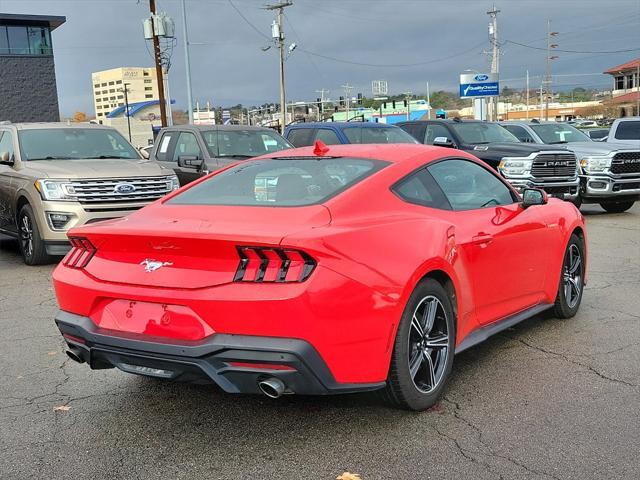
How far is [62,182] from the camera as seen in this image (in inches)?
349

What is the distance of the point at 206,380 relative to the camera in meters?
3.46

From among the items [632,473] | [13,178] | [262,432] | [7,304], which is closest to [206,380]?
[262,432]

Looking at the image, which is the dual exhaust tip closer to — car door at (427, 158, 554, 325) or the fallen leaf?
the fallen leaf

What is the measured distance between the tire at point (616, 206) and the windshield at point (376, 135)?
470 cm

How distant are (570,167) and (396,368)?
35.4ft

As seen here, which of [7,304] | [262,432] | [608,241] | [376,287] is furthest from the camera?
[608,241]


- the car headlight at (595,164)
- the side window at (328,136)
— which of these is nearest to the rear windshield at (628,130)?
the car headlight at (595,164)

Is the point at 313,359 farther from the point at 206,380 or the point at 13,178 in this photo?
the point at 13,178

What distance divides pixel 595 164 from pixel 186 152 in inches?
312

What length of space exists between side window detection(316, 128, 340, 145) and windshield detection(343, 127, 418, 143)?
0.72ft

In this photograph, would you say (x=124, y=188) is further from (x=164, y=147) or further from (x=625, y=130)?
(x=625, y=130)

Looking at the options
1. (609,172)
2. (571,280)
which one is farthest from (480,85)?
(571,280)

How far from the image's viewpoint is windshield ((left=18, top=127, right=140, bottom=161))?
33.0 feet

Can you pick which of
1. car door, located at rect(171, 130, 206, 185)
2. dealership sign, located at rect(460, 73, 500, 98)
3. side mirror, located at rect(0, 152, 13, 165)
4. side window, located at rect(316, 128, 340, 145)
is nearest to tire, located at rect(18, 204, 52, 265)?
side mirror, located at rect(0, 152, 13, 165)
